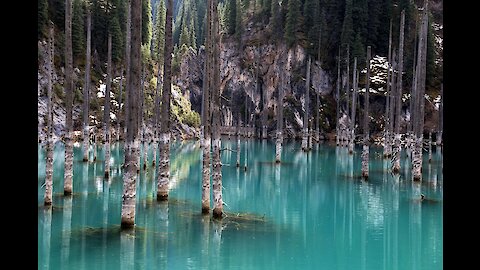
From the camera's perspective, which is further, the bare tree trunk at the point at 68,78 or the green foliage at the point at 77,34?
the green foliage at the point at 77,34

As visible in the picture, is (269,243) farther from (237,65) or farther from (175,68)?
(175,68)

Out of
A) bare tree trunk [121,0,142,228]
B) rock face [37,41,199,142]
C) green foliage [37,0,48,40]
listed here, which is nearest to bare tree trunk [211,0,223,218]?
bare tree trunk [121,0,142,228]

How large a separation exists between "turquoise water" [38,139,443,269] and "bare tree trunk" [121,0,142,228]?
861mm

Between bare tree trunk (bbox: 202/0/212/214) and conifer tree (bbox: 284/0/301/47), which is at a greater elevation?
conifer tree (bbox: 284/0/301/47)

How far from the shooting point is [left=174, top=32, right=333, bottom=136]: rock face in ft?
282

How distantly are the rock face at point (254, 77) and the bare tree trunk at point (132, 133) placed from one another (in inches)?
2387

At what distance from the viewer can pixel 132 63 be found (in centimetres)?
1574

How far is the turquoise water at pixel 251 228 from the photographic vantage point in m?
13.3

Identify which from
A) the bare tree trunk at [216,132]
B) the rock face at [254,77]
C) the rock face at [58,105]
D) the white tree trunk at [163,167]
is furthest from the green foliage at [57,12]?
the bare tree trunk at [216,132]

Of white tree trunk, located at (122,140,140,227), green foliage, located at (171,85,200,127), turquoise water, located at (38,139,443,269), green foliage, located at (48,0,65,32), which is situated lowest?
turquoise water, located at (38,139,443,269)

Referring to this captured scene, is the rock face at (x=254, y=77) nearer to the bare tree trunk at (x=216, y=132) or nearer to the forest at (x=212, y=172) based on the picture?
the forest at (x=212, y=172)

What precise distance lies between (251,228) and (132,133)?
18.2 feet

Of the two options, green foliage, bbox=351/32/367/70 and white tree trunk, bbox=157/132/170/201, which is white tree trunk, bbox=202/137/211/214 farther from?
green foliage, bbox=351/32/367/70

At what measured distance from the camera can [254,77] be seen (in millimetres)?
94500
